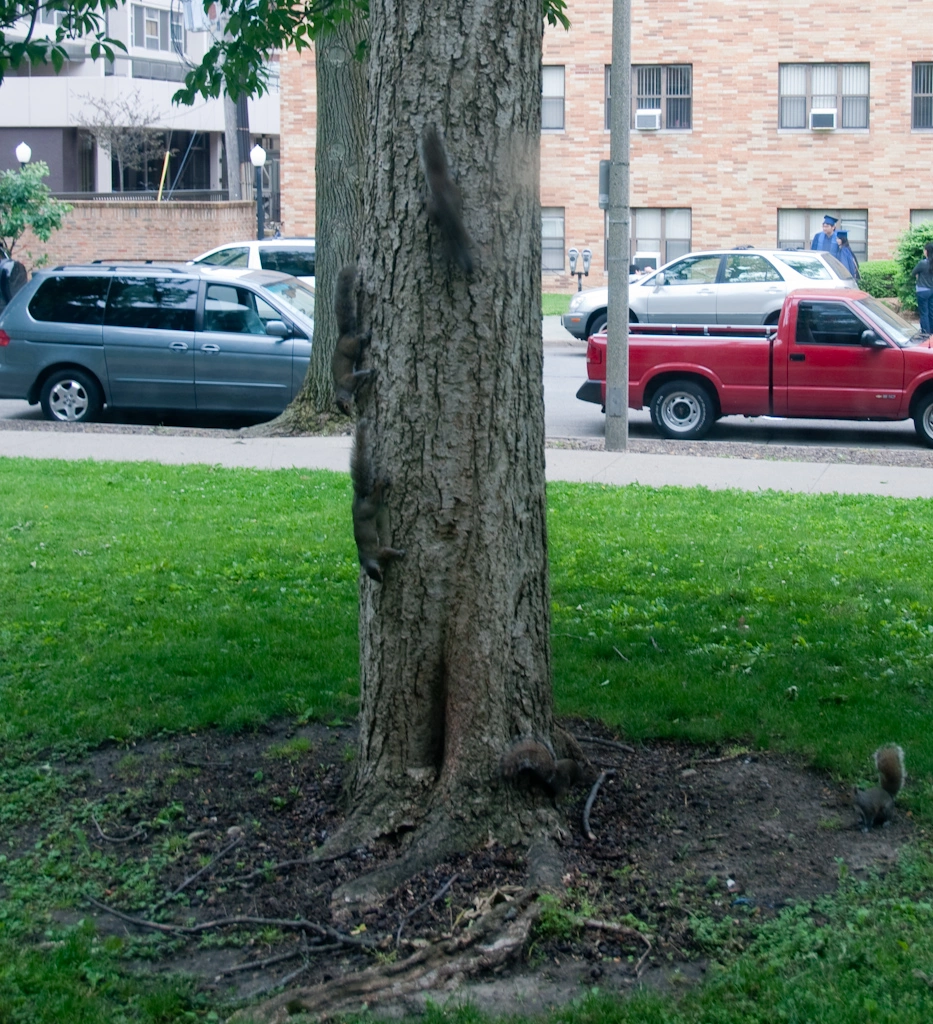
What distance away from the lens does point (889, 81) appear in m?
35.7

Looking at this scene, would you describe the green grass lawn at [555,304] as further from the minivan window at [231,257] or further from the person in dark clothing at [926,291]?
the person in dark clothing at [926,291]

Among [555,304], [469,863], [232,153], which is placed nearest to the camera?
[469,863]

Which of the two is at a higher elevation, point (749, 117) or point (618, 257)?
point (749, 117)

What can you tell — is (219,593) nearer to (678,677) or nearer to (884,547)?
(678,677)

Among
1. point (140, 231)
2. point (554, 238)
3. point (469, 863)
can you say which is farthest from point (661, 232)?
point (469, 863)

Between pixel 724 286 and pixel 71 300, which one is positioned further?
pixel 724 286

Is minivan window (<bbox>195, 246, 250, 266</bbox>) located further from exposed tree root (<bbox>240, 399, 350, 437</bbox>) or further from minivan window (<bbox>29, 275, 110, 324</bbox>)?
exposed tree root (<bbox>240, 399, 350, 437</bbox>)

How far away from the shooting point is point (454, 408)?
4.38 m

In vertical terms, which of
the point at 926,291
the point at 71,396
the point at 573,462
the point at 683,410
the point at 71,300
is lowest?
the point at 573,462

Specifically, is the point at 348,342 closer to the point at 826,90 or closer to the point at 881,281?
the point at 881,281

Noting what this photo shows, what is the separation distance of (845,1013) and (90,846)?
2594 millimetres

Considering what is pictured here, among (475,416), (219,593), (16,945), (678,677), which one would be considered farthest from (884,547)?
(16,945)

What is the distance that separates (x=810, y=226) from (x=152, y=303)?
26.3 meters

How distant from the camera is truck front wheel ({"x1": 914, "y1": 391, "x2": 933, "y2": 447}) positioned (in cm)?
1343
